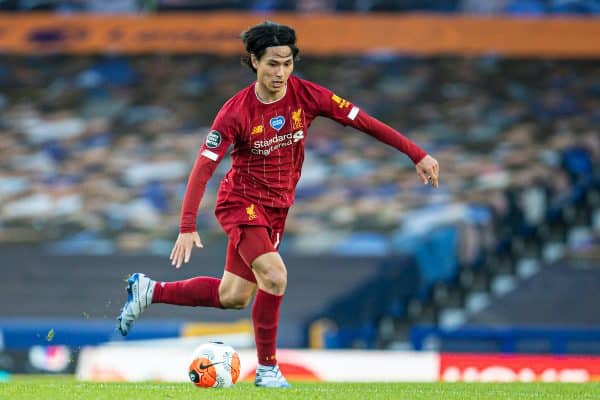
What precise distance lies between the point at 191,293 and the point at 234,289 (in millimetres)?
258

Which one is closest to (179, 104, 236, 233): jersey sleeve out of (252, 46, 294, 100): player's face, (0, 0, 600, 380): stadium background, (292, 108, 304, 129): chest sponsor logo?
(252, 46, 294, 100): player's face

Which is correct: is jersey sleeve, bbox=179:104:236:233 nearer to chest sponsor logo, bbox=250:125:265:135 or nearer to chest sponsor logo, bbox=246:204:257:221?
chest sponsor logo, bbox=250:125:265:135

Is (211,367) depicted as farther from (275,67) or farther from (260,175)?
(275,67)

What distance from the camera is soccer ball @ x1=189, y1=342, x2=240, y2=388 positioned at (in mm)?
7028

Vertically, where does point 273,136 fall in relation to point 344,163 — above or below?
below

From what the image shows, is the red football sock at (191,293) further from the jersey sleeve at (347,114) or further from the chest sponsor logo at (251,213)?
the jersey sleeve at (347,114)

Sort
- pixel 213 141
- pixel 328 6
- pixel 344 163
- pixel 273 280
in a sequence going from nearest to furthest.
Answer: pixel 213 141
pixel 273 280
pixel 344 163
pixel 328 6

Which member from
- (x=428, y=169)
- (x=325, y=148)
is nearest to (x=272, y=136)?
(x=428, y=169)

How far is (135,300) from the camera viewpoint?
24.0 ft

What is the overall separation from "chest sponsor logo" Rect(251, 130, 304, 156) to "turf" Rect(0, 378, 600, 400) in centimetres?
124

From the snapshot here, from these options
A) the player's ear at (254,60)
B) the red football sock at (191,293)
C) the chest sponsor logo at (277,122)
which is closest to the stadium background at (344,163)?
the red football sock at (191,293)

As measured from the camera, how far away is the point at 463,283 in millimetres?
15539

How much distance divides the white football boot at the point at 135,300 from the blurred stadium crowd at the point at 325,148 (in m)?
8.56

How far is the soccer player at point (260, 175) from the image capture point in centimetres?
691
